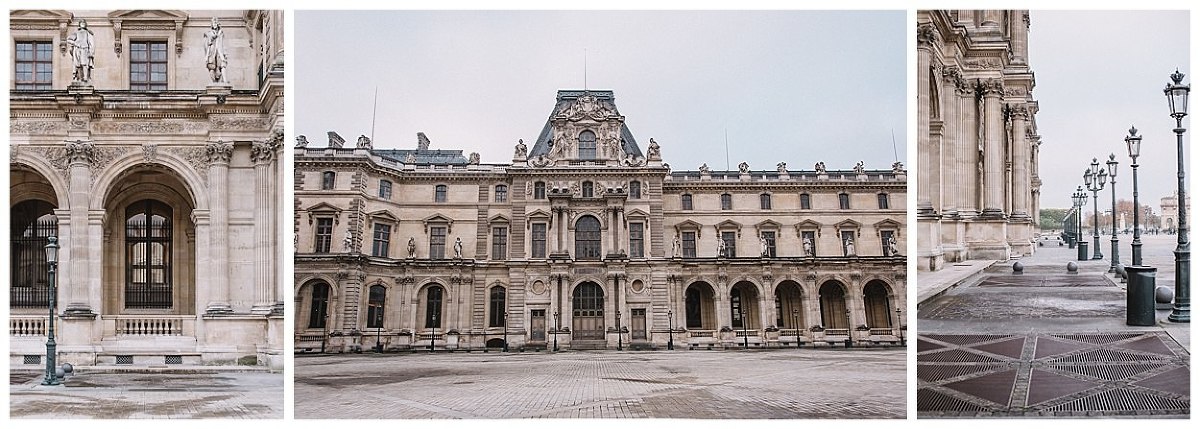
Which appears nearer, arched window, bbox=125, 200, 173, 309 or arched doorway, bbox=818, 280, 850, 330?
arched doorway, bbox=818, 280, 850, 330

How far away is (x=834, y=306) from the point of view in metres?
13.9

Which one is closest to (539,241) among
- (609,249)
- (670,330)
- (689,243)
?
(609,249)

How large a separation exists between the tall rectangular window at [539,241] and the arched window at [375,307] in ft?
9.20

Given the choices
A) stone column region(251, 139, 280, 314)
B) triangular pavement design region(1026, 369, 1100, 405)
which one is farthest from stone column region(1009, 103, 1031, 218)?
stone column region(251, 139, 280, 314)

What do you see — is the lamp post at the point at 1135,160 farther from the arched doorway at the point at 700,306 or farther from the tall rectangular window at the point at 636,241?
the tall rectangular window at the point at 636,241

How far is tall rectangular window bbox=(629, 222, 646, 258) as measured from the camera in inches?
588

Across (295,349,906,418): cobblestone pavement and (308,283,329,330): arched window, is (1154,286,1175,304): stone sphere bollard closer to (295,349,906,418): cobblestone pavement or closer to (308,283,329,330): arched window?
(295,349,906,418): cobblestone pavement

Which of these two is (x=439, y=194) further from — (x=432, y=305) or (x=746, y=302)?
(x=746, y=302)

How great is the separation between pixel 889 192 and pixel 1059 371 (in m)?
6.16

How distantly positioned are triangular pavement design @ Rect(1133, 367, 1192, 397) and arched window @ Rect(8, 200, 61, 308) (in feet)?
52.6

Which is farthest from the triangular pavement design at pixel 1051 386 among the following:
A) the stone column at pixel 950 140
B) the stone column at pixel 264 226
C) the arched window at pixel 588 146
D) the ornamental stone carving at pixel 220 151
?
the ornamental stone carving at pixel 220 151

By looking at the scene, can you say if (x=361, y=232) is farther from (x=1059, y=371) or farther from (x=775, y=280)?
(x=1059, y=371)

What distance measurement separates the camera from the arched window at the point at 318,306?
11.3 metres

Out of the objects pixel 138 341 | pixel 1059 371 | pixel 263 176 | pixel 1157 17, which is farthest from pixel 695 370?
pixel 138 341
